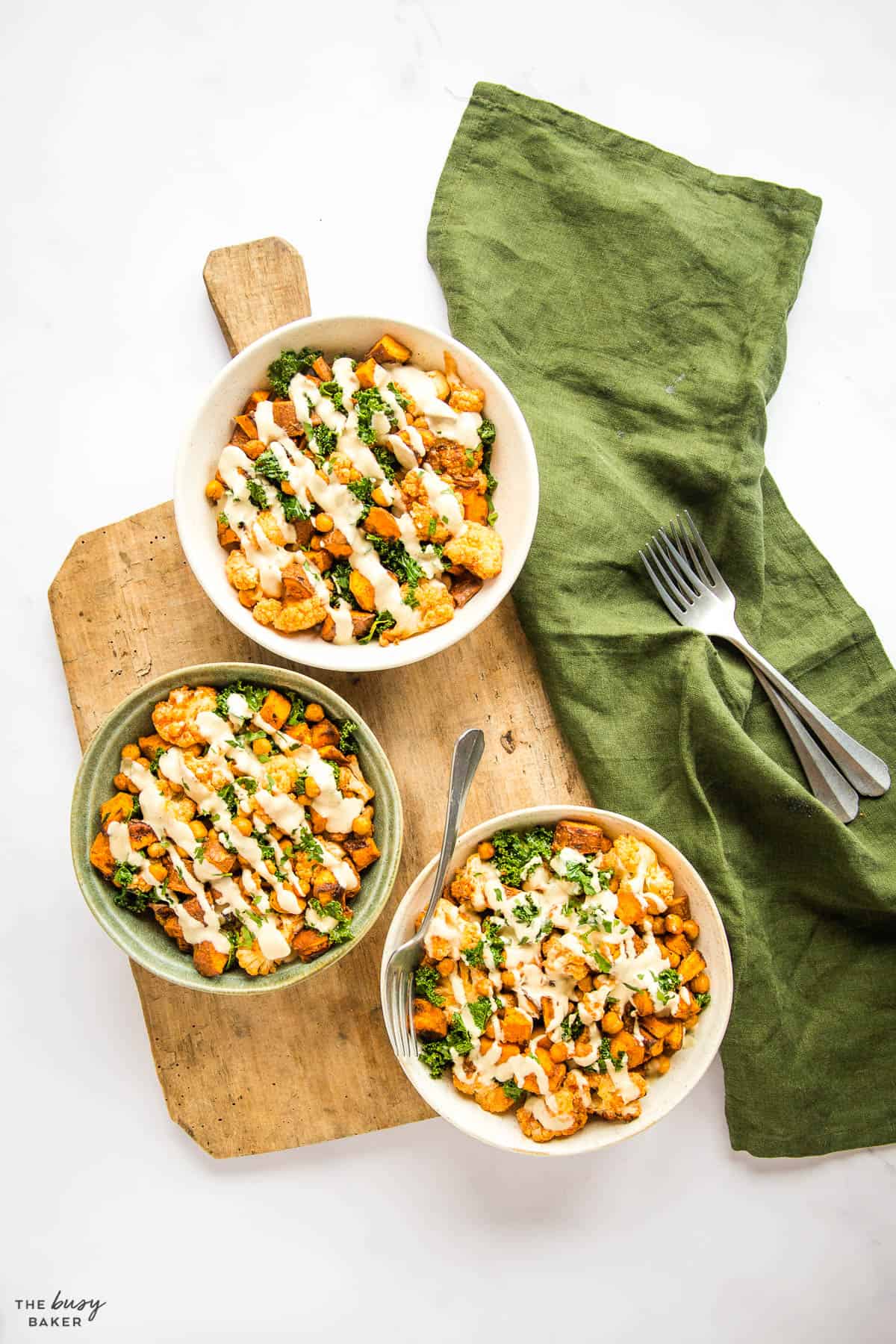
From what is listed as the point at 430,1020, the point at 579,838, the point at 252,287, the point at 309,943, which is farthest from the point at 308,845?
the point at 252,287

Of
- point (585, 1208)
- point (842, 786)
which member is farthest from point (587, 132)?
point (585, 1208)

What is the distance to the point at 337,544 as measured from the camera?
2514mm

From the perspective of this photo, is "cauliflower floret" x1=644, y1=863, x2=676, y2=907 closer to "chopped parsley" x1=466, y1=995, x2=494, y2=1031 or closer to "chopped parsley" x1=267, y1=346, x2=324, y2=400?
"chopped parsley" x1=466, y1=995, x2=494, y2=1031

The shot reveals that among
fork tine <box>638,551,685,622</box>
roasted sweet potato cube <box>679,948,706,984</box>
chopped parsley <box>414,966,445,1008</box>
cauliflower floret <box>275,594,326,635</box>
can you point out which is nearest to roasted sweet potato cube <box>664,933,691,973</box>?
roasted sweet potato cube <box>679,948,706,984</box>

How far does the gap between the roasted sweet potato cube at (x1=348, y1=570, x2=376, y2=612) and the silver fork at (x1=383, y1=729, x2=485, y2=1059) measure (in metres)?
0.43

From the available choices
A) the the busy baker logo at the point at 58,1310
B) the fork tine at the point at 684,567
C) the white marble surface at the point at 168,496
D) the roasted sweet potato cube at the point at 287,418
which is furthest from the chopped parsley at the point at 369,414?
the the busy baker logo at the point at 58,1310

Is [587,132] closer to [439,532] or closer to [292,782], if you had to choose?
[439,532]

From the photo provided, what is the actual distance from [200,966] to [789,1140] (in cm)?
183

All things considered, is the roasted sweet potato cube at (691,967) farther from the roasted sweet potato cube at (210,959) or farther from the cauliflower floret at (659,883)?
the roasted sweet potato cube at (210,959)

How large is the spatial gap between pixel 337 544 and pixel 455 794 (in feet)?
2.36

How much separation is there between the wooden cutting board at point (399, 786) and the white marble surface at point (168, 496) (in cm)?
22

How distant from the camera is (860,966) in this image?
2.91 meters

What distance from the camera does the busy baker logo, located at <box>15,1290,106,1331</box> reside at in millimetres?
3008

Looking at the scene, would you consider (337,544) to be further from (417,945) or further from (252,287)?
(417,945)
